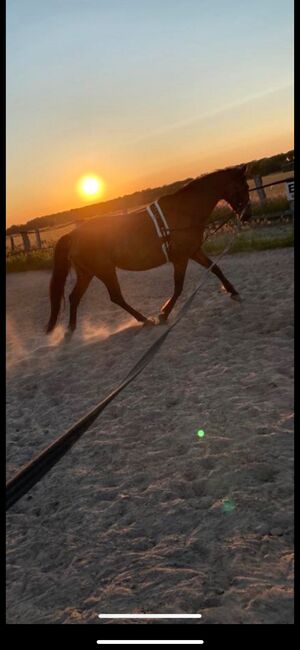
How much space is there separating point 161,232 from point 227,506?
419cm

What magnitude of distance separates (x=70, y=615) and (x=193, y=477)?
1.17m

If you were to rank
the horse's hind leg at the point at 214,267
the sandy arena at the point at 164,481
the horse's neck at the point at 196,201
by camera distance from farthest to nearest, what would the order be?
the horse's hind leg at the point at 214,267 → the horse's neck at the point at 196,201 → the sandy arena at the point at 164,481

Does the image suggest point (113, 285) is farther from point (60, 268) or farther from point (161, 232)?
point (161, 232)

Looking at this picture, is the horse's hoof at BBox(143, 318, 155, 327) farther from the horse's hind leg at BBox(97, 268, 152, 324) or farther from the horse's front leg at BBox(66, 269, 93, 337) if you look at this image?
Answer: the horse's front leg at BBox(66, 269, 93, 337)

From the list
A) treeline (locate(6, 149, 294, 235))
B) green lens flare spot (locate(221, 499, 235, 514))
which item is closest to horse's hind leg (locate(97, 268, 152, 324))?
green lens flare spot (locate(221, 499, 235, 514))

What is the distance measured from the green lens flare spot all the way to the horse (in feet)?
13.2

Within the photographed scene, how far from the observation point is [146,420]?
418 cm

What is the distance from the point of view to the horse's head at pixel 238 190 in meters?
6.52

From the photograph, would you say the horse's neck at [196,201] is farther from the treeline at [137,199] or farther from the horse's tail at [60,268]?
the treeline at [137,199]

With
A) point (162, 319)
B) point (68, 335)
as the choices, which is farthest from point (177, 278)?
point (68, 335)

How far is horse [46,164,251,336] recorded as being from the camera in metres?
6.42

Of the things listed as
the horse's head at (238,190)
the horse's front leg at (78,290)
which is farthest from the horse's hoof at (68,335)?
the horse's head at (238,190)

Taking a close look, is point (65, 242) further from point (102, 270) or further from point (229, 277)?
point (229, 277)
